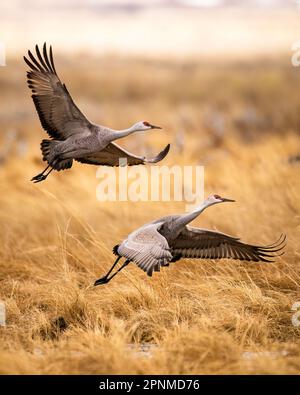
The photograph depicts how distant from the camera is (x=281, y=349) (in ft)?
20.1

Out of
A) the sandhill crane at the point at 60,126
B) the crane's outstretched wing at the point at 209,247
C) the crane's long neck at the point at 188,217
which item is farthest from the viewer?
the crane's outstretched wing at the point at 209,247

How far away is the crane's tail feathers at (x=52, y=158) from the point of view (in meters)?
6.55

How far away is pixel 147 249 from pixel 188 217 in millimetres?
513

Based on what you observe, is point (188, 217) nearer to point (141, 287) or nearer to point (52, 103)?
point (141, 287)

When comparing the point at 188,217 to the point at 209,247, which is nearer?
the point at 188,217

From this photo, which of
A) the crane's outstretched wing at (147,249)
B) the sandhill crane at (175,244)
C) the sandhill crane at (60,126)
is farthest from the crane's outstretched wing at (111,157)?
the crane's outstretched wing at (147,249)

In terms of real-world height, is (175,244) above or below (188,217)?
below

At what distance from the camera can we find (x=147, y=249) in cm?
597

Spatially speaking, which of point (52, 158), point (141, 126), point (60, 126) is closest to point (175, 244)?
point (141, 126)

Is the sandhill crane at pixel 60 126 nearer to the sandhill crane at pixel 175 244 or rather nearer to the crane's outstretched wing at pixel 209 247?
the sandhill crane at pixel 175 244

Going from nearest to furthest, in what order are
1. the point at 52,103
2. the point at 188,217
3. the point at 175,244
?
the point at 188,217
the point at 52,103
the point at 175,244

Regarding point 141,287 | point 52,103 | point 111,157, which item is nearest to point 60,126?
point 52,103

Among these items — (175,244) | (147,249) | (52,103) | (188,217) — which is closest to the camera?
(147,249)

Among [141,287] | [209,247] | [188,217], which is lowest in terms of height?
[141,287]
